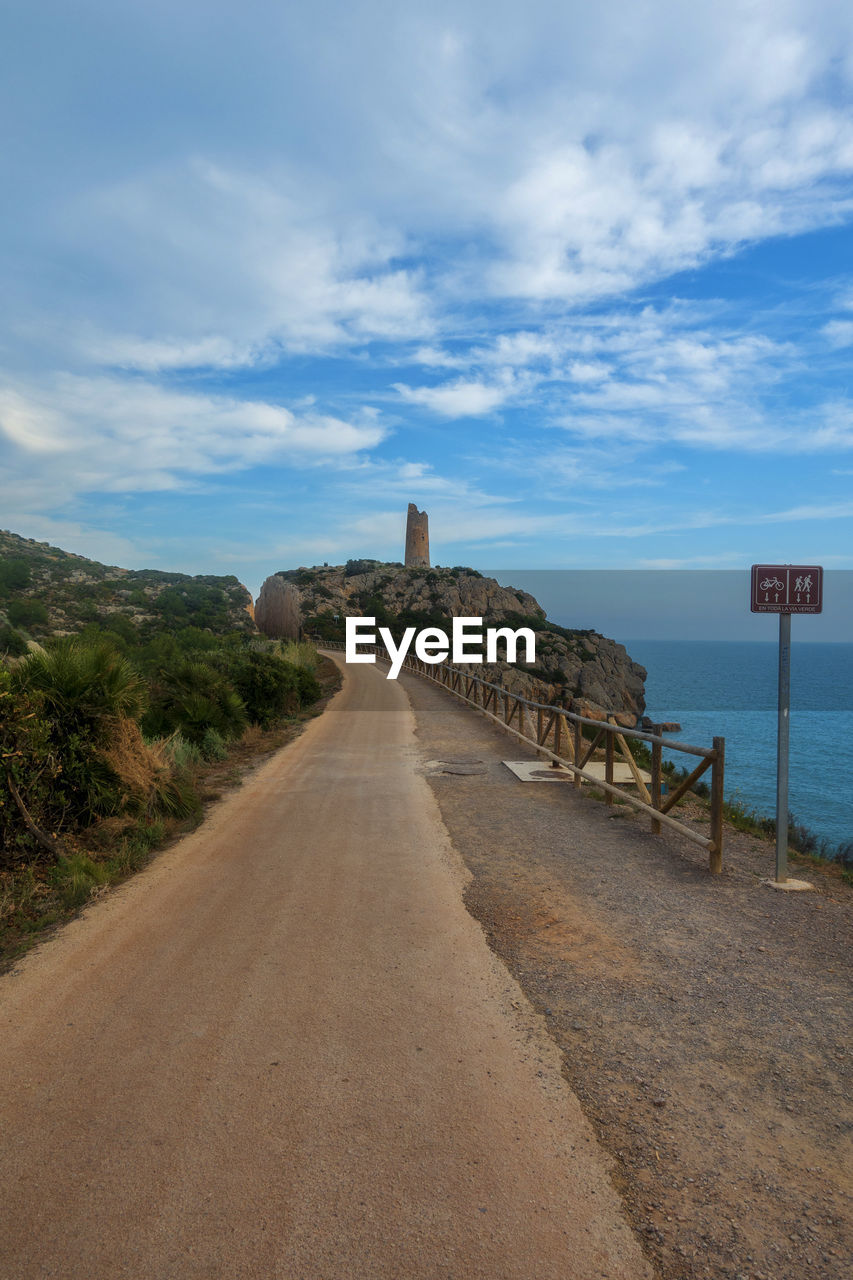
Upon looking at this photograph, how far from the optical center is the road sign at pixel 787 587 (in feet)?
20.4

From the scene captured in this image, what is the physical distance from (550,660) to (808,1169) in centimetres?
5780

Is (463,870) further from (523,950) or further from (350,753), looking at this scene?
(350,753)

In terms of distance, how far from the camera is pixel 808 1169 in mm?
2854

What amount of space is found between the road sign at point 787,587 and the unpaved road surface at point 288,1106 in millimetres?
3616

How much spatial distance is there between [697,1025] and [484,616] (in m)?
72.5

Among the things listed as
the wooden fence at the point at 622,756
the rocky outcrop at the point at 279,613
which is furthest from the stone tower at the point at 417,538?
the wooden fence at the point at 622,756

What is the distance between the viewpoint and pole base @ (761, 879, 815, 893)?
630 centimetres

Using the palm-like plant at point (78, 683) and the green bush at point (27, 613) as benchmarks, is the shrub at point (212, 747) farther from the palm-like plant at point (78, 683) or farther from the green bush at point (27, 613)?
the green bush at point (27, 613)

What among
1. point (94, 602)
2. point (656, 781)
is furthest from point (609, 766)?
point (94, 602)

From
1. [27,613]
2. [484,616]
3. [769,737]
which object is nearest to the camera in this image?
[27,613]

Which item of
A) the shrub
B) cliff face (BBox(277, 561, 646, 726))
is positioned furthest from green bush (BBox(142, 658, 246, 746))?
cliff face (BBox(277, 561, 646, 726))

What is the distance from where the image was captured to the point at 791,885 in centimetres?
638

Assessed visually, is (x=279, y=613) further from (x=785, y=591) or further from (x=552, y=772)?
(x=785, y=591)

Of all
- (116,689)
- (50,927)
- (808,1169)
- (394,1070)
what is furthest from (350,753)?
(808,1169)
